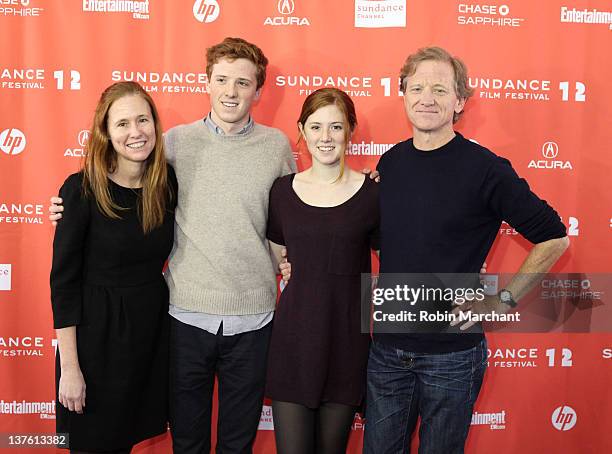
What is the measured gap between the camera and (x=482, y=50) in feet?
8.95

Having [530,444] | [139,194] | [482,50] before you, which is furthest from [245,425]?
[482,50]

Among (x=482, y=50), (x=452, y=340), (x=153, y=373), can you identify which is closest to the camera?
(x=452, y=340)

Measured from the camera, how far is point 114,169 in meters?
1.93

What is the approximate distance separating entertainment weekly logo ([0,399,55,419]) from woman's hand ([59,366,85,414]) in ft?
3.36

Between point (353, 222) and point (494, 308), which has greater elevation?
point (353, 222)

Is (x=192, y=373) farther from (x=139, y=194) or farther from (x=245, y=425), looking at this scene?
(x=139, y=194)

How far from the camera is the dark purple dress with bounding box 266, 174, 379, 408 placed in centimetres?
188

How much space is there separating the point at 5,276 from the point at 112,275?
1139 mm

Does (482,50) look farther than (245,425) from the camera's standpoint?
Yes

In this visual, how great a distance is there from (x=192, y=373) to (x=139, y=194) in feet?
2.25

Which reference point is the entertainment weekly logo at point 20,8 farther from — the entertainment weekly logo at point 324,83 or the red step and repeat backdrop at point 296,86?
the entertainment weekly logo at point 324,83

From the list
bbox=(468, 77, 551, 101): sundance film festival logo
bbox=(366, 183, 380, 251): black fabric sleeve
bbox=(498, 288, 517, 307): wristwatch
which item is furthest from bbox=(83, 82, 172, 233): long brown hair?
bbox=(468, 77, 551, 101): sundance film festival logo

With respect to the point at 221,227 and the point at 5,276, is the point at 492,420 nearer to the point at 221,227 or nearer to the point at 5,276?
the point at 221,227

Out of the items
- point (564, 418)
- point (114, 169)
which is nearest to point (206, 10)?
point (114, 169)
